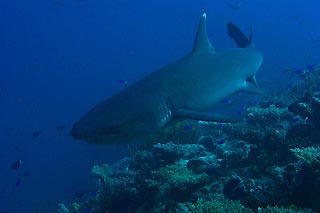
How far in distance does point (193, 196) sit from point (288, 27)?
63.0 metres

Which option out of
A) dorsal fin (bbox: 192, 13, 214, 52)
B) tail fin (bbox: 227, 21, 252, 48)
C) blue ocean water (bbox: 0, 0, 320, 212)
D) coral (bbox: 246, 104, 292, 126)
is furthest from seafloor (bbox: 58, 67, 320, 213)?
blue ocean water (bbox: 0, 0, 320, 212)

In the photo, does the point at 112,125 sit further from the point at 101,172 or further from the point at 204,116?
the point at 101,172

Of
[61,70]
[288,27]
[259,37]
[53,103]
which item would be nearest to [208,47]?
[53,103]

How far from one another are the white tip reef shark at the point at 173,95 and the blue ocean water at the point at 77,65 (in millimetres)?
9532

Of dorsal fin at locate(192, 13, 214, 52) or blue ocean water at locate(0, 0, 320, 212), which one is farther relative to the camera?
blue ocean water at locate(0, 0, 320, 212)

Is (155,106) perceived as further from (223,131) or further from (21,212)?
(21,212)

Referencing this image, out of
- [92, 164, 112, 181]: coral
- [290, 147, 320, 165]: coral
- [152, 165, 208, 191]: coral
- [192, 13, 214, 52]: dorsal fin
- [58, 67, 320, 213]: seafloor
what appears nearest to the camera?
[290, 147, 320, 165]: coral

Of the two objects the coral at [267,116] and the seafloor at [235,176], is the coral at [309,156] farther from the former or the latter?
the coral at [267,116]

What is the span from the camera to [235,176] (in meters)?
4.21

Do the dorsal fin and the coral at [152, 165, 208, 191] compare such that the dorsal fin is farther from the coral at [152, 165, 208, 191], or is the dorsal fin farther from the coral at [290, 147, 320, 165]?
the coral at [290, 147, 320, 165]

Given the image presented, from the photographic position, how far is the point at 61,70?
8212 centimetres

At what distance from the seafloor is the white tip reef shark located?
32.6 inches

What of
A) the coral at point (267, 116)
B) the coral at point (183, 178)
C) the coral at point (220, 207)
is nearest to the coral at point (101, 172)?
the coral at point (267, 116)

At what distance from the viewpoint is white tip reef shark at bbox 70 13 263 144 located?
154 inches
